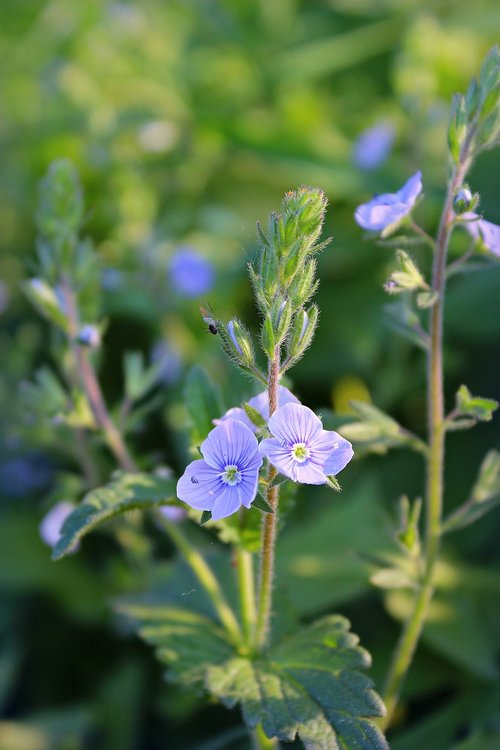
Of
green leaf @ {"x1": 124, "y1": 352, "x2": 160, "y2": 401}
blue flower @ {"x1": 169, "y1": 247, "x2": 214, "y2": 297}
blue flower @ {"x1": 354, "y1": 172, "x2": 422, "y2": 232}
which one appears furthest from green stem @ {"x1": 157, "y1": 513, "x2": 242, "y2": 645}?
blue flower @ {"x1": 169, "y1": 247, "x2": 214, "y2": 297}

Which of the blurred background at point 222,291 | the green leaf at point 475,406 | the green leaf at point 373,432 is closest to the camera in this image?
the green leaf at point 475,406

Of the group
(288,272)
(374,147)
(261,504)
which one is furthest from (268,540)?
(374,147)

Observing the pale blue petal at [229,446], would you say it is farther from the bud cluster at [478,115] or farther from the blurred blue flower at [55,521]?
the blurred blue flower at [55,521]

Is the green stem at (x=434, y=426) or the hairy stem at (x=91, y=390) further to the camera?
the hairy stem at (x=91, y=390)

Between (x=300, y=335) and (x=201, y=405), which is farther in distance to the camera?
(x=201, y=405)

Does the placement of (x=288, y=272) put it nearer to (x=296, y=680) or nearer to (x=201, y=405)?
(x=201, y=405)

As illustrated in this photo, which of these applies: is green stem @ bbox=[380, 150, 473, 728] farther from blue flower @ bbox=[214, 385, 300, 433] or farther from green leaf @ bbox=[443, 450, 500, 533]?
blue flower @ bbox=[214, 385, 300, 433]

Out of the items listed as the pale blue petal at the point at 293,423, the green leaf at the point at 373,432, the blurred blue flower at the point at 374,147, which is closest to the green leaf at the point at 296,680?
the green leaf at the point at 373,432
